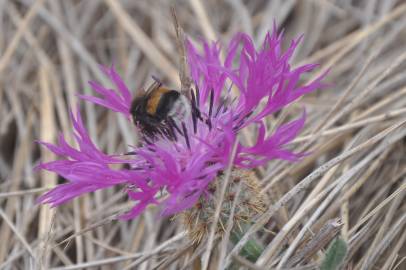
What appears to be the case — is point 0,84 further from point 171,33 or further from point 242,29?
point 242,29

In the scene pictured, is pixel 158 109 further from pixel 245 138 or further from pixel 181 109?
pixel 245 138

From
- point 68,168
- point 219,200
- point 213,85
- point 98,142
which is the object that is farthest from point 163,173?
point 98,142

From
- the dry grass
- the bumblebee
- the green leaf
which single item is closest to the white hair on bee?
the bumblebee

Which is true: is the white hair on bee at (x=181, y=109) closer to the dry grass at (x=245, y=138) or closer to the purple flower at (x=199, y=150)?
the purple flower at (x=199, y=150)

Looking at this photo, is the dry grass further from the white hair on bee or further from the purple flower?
the white hair on bee

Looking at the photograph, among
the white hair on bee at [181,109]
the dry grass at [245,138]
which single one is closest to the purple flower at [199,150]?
the white hair on bee at [181,109]

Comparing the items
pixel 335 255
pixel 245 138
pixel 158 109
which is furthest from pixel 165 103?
pixel 245 138
